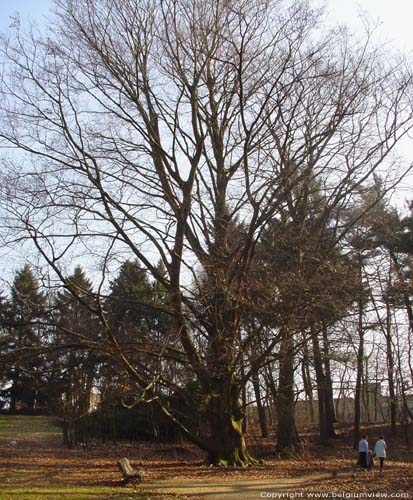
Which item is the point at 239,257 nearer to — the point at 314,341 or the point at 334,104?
the point at 314,341

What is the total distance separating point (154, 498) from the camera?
10680 mm

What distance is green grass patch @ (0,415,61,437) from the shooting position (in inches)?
1241

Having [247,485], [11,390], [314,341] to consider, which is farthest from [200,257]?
[11,390]

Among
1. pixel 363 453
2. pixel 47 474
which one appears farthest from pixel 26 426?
pixel 363 453

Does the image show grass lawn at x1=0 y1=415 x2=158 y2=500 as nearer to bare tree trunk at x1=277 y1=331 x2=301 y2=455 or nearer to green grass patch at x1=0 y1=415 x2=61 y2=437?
green grass patch at x1=0 y1=415 x2=61 y2=437

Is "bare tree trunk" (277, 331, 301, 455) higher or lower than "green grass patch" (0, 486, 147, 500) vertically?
higher

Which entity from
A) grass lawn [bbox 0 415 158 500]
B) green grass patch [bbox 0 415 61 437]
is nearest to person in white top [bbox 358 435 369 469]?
grass lawn [bbox 0 415 158 500]

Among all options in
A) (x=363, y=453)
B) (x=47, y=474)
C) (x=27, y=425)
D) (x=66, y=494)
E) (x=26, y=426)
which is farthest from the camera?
(x=27, y=425)

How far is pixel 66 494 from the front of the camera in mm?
10836

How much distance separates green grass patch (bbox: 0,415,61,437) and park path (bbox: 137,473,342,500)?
1788cm

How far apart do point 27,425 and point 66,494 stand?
88.5ft

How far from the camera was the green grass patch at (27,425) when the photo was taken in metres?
31.5

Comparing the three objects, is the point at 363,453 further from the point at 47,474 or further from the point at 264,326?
the point at 47,474

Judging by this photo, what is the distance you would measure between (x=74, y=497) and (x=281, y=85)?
11.4m
